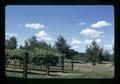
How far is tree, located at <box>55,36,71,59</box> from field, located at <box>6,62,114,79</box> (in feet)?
0.47

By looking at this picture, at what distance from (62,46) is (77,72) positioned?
289mm

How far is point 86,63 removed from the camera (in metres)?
2.95

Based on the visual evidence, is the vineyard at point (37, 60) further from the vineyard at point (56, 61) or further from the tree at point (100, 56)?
the tree at point (100, 56)

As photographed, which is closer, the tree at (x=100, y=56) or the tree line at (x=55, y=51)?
the tree line at (x=55, y=51)

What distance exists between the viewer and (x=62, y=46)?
9.39ft

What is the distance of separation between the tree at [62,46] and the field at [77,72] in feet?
0.47

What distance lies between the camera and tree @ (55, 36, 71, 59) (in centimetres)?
281

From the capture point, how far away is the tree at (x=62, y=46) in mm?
2811

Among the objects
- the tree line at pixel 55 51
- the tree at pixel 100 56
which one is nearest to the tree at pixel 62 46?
the tree line at pixel 55 51

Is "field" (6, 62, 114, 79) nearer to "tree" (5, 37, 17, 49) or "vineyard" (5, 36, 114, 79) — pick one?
"vineyard" (5, 36, 114, 79)

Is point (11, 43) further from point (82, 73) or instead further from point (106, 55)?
point (106, 55)
